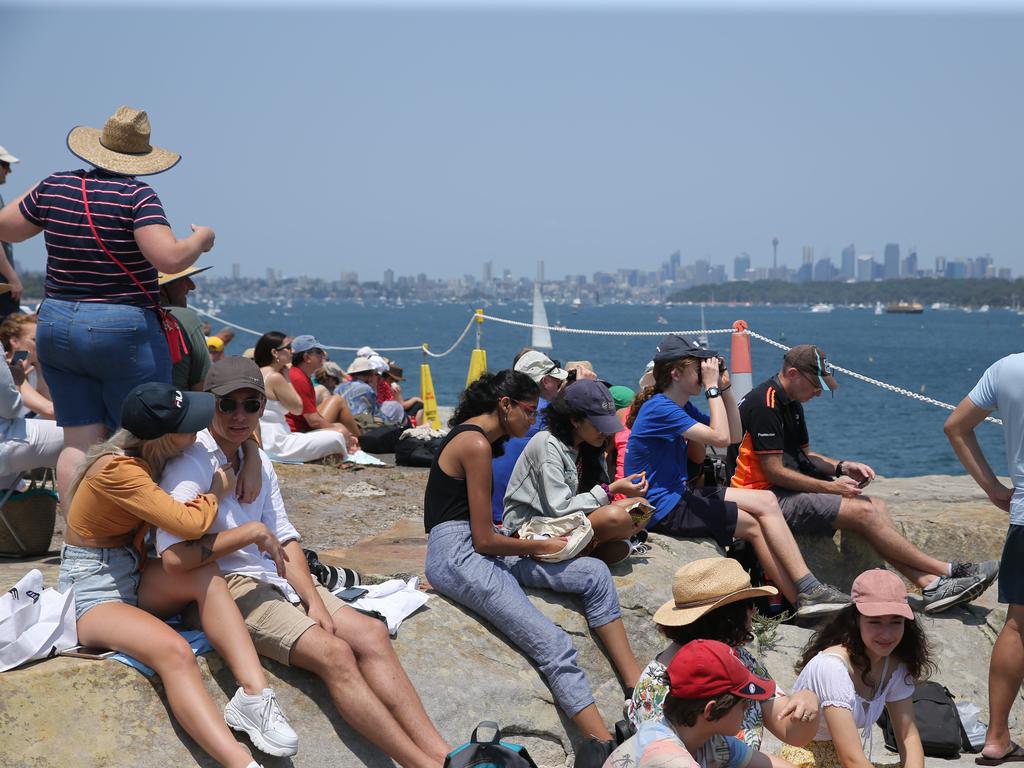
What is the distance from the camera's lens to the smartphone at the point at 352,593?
4441 mm

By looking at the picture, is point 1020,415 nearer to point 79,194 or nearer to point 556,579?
point 556,579

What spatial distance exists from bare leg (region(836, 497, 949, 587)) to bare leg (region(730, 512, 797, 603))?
1.92 ft

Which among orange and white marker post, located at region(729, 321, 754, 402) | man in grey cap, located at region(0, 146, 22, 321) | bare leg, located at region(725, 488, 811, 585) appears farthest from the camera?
orange and white marker post, located at region(729, 321, 754, 402)

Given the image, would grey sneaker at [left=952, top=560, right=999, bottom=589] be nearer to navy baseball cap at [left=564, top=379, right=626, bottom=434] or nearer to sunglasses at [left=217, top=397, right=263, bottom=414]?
navy baseball cap at [left=564, top=379, right=626, bottom=434]

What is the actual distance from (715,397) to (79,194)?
3147 millimetres

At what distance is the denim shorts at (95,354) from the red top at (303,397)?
16.2ft

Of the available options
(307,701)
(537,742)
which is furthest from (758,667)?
(307,701)

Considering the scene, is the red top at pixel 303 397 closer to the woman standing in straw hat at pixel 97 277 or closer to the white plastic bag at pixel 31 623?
the woman standing in straw hat at pixel 97 277

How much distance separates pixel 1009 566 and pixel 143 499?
341 cm

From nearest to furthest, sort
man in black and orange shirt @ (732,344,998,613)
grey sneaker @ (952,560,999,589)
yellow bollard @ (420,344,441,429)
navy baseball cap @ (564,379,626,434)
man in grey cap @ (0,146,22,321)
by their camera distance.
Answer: navy baseball cap @ (564,379,626,434), grey sneaker @ (952,560,999,589), man in black and orange shirt @ (732,344,998,613), man in grey cap @ (0,146,22,321), yellow bollard @ (420,344,441,429)

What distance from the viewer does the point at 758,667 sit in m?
3.90

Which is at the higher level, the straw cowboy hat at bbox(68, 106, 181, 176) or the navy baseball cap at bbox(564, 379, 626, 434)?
the straw cowboy hat at bbox(68, 106, 181, 176)

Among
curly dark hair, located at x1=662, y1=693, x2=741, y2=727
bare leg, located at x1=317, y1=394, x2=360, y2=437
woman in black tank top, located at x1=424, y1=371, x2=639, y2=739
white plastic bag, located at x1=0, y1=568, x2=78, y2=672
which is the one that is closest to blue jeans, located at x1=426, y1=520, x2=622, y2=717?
woman in black tank top, located at x1=424, y1=371, x2=639, y2=739

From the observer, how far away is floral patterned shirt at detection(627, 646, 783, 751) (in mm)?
3592
